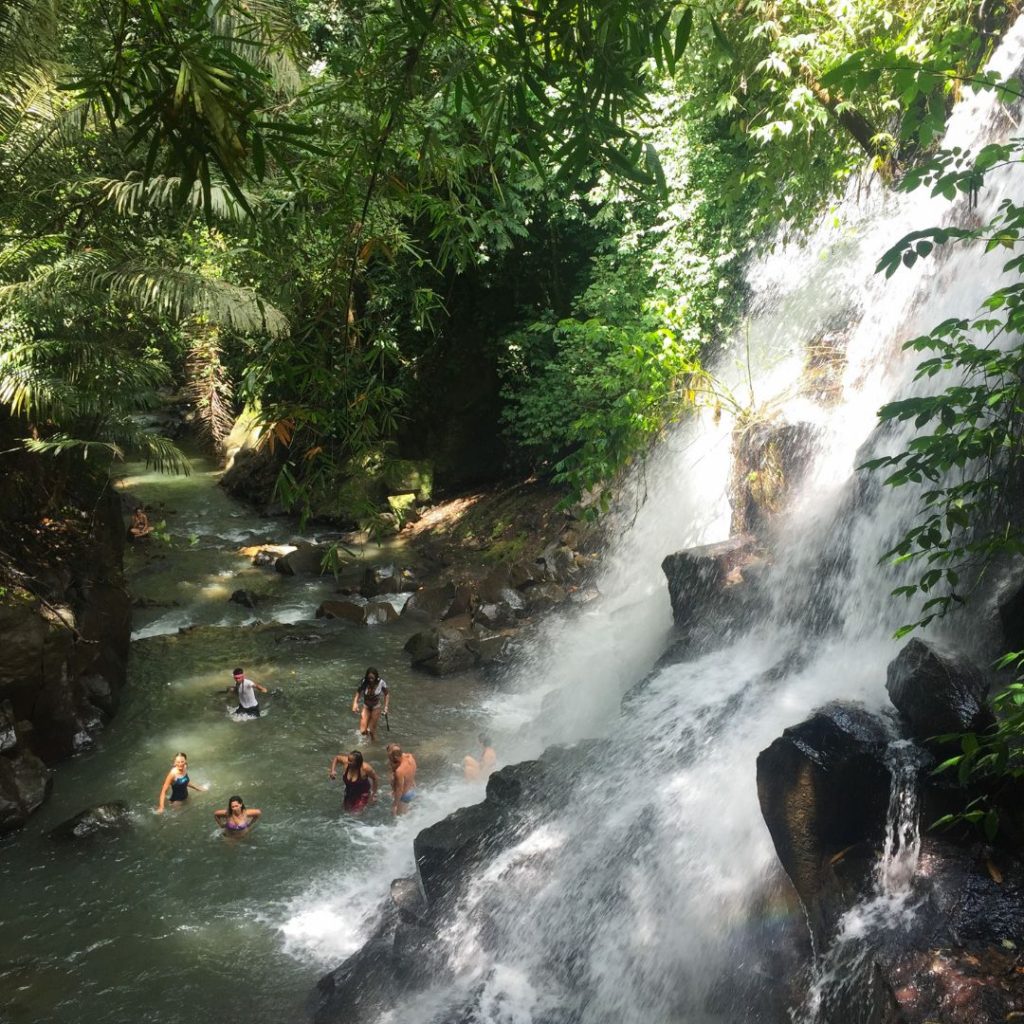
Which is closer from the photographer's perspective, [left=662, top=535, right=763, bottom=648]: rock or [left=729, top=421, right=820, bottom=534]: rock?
[left=662, top=535, right=763, bottom=648]: rock

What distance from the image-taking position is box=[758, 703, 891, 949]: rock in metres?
5.20

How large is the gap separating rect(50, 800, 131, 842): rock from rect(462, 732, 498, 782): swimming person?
3.47 meters

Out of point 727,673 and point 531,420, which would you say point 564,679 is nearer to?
point 727,673

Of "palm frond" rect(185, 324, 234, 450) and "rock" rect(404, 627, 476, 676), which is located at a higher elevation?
"palm frond" rect(185, 324, 234, 450)

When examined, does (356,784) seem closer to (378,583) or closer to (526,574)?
(526,574)

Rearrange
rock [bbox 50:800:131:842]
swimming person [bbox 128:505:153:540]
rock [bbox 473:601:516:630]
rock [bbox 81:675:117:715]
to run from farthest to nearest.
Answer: swimming person [bbox 128:505:153:540] < rock [bbox 473:601:516:630] < rock [bbox 81:675:117:715] < rock [bbox 50:800:131:842]

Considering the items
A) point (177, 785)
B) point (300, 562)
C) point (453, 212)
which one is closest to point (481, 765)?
point (177, 785)

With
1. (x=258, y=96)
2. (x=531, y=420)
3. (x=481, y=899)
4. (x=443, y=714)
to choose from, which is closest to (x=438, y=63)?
(x=258, y=96)

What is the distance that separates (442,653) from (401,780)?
3.37 m

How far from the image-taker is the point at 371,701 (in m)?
9.83

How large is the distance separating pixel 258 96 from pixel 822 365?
10.1 m

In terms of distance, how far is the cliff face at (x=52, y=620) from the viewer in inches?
336

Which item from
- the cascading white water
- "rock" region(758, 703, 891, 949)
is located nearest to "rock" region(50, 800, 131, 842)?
the cascading white water

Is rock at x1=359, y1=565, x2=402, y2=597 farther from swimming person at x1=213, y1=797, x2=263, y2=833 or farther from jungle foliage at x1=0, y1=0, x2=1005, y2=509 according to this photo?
swimming person at x1=213, y1=797, x2=263, y2=833
